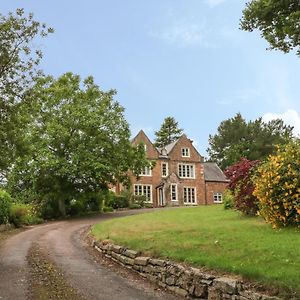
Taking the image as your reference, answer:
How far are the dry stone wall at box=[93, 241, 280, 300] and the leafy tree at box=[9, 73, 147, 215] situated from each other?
22.1 m

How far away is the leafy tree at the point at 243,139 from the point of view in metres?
77.9

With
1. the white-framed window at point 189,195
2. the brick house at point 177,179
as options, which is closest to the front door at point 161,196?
the brick house at point 177,179

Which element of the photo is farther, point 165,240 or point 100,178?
point 100,178

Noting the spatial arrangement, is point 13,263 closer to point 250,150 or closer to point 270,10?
point 270,10

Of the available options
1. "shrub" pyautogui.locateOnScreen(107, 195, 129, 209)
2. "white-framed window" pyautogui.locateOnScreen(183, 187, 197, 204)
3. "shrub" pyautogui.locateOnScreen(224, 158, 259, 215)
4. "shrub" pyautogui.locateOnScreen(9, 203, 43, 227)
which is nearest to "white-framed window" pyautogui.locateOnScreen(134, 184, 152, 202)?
"white-framed window" pyautogui.locateOnScreen(183, 187, 197, 204)

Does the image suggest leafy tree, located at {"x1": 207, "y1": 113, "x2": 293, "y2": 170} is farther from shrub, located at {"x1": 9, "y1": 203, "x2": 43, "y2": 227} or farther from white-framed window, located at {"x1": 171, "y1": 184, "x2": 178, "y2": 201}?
shrub, located at {"x1": 9, "y1": 203, "x2": 43, "y2": 227}

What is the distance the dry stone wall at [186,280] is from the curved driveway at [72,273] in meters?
0.40

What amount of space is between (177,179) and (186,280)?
167 ft

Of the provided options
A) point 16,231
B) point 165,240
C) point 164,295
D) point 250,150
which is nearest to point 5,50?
point 165,240

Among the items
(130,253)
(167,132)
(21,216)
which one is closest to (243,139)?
(167,132)

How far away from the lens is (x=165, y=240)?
47.1 feet

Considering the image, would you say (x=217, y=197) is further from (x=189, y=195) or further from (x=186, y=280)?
(x=186, y=280)

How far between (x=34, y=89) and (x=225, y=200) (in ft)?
47.2

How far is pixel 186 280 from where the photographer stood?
10297mm
